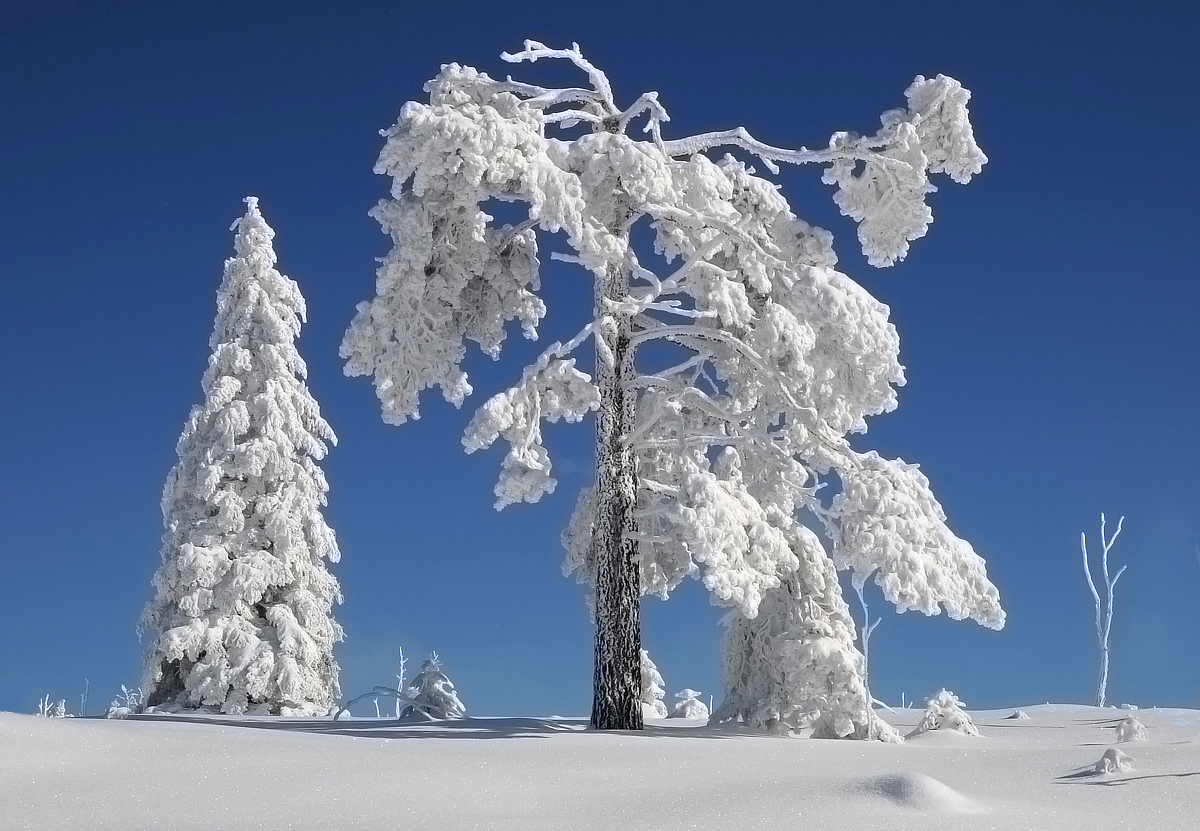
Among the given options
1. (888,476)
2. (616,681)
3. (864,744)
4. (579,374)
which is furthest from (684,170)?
(864,744)

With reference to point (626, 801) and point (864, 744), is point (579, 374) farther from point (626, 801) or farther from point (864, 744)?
point (626, 801)

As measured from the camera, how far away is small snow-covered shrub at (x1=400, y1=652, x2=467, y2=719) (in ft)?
54.1

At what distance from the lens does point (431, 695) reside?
667 inches

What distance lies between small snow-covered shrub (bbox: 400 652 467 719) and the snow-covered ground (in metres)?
5.06

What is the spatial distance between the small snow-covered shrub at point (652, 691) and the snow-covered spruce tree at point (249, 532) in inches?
233

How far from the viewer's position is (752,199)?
15742 mm

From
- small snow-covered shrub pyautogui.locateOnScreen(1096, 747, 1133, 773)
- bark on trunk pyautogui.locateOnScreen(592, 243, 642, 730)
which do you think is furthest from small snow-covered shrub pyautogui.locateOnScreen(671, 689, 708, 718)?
small snow-covered shrub pyautogui.locateOnScreen(1096, 747, 1133, 773)

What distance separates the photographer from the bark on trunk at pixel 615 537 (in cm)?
1385

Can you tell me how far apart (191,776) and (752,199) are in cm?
1037

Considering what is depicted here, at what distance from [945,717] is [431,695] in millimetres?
7233

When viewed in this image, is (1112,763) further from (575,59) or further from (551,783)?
(575,59)

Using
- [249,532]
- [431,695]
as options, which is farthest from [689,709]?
[249,532]

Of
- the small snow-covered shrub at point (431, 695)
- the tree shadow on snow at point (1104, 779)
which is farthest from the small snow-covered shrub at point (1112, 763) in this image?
the small snow-covered shrub at point (431, 695)

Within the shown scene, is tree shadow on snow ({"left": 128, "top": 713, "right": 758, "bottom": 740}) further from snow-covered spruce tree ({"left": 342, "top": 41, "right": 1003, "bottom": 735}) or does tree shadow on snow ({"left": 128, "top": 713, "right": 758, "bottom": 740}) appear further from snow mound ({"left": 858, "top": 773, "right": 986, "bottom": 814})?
snow mound ({"left": 858, "top": 773, "right": 986, "bottom": 814})
